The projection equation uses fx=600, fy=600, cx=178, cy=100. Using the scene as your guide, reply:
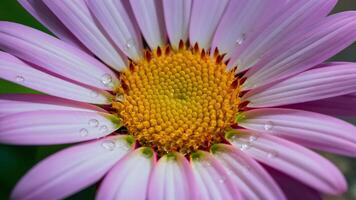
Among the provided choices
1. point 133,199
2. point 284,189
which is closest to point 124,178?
point 133,199

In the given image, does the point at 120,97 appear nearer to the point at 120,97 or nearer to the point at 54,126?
the point at 120,97

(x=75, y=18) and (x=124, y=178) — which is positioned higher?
(x=75, y=18)

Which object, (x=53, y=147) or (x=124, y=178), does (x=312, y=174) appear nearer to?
(x=124, y=178)

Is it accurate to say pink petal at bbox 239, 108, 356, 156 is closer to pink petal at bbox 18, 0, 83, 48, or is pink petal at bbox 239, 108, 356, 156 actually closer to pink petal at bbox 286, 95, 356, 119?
pink petal at bbox 286, 95, 356, 119

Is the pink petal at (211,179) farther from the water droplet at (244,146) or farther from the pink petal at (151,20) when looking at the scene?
the pink petal at (151,20)

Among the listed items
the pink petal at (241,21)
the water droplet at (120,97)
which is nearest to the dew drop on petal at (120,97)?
the water droplet at (120,97)

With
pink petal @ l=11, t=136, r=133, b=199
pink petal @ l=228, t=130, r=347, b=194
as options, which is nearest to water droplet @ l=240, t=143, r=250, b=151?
pink petal @ l=228, t=130, r=347, b=194

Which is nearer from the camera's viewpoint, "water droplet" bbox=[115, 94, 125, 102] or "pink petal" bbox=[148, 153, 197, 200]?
"pink petal" bbox=[148, 153, 197, 200]

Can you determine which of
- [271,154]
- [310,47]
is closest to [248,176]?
[271,154]
